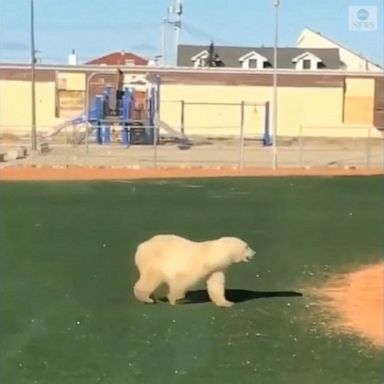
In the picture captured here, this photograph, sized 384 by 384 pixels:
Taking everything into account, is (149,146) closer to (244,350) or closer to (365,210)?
(365,210)

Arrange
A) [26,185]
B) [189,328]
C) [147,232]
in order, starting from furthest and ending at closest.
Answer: [26,185] < [147,232] < [189,328]

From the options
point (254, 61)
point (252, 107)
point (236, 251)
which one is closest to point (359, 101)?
point (252, 107)

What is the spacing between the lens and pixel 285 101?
55.3 m

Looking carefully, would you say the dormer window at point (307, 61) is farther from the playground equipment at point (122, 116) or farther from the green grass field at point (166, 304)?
the green grass field at point (166, 304)

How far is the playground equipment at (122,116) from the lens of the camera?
41406 mm

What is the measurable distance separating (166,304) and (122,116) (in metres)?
33.8

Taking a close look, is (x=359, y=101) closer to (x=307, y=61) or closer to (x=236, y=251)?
(x=307, y=61)

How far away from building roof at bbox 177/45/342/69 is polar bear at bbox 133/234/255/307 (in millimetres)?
59499

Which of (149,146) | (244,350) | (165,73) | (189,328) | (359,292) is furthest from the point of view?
(165,73)

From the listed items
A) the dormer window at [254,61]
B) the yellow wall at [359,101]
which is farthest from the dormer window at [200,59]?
the yellow wall at [359,101]

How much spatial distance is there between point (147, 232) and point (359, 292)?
194 inches

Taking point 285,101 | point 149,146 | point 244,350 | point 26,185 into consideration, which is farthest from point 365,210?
point 285,101

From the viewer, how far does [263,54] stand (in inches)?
2751

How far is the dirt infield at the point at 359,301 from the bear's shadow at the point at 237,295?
1.21 feet
